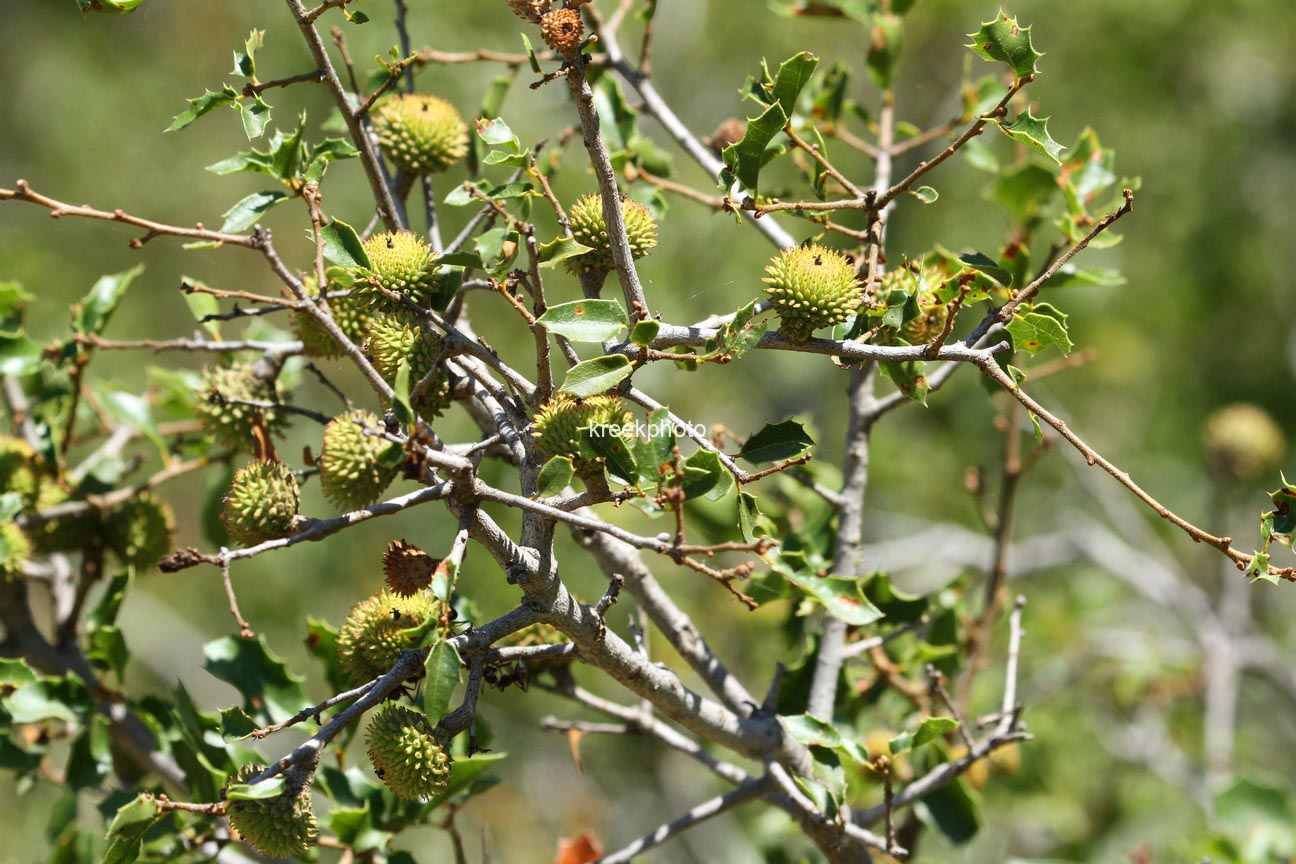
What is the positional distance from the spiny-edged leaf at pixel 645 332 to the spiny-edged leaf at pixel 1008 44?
0.59m

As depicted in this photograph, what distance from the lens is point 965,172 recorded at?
22.3 ft

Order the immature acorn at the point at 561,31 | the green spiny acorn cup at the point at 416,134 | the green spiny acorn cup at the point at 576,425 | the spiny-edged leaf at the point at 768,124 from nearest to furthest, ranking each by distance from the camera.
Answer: the immature acorn at the point at 561,31
the green spiny acorn cup at the point at 576,425
the spiny-edged leaf at the point at 768,124
the green spiny acorn cup at the point at 416,134

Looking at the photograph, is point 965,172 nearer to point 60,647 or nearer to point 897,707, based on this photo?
point 897,707

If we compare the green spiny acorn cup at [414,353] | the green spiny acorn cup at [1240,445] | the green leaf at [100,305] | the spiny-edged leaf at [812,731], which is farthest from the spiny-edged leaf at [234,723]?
the green spiny acorn cup at [1240,445]

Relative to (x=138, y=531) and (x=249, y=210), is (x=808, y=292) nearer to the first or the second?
(x=249, y=210)

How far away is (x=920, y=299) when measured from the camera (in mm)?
1670

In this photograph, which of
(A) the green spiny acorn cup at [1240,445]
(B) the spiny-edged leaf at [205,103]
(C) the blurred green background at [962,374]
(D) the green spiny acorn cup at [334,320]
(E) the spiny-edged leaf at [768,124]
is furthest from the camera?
(C) the blurred green background at [962,374]

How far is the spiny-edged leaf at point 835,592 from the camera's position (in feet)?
5.35

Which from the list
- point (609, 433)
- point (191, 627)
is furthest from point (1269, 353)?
point (191, 627)

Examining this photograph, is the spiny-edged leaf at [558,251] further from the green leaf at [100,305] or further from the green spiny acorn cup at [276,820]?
the green leaf at [100,305]

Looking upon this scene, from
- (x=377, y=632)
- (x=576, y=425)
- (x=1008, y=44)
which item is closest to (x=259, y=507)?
(x=377, y=632)

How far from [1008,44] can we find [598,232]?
0.64 metres

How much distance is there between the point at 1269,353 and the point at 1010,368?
21.1ft

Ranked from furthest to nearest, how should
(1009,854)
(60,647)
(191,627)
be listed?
(191,627) < (1009,854) < (60,647)
